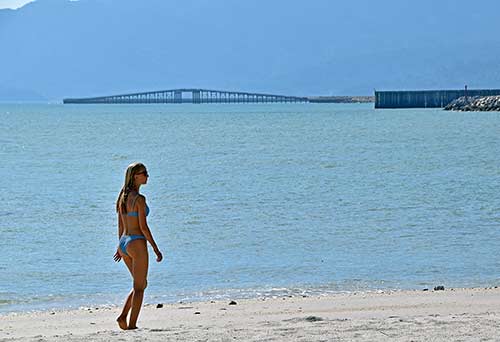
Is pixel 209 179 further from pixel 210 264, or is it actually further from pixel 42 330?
pixel 42 330

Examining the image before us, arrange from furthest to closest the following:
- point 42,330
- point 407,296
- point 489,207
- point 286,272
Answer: point 489,207 < point 286,272 < point 407,296 < point 42,330

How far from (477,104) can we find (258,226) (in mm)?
88720

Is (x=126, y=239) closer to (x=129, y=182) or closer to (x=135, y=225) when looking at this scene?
(x=135, y=225)

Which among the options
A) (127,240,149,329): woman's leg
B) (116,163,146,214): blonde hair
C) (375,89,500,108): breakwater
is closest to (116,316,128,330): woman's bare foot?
(127,240,149,329): woman's leg

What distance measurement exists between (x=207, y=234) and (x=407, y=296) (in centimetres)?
674

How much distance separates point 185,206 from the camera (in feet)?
76.4

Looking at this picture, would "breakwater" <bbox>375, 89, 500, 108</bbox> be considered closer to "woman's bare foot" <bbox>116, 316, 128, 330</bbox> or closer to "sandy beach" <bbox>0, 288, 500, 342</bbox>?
"sandy beach" <bbox>0, 288, 500, 342</bbox>

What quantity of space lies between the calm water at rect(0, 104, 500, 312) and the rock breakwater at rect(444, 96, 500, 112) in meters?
Result: 60.0

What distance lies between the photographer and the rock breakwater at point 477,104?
10100cm

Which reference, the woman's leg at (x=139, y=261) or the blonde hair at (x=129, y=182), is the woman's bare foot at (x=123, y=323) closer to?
the woman's leg at (x=139, y=261)

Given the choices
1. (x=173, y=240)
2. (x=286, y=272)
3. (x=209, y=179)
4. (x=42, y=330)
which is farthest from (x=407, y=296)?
(x=209, y=179)

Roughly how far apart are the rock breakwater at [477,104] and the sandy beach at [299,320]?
297 feet

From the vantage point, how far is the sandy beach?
848cm

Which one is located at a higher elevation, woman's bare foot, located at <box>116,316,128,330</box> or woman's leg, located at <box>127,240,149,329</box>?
woman's leg, located at <box>127,240,149,329</box>
